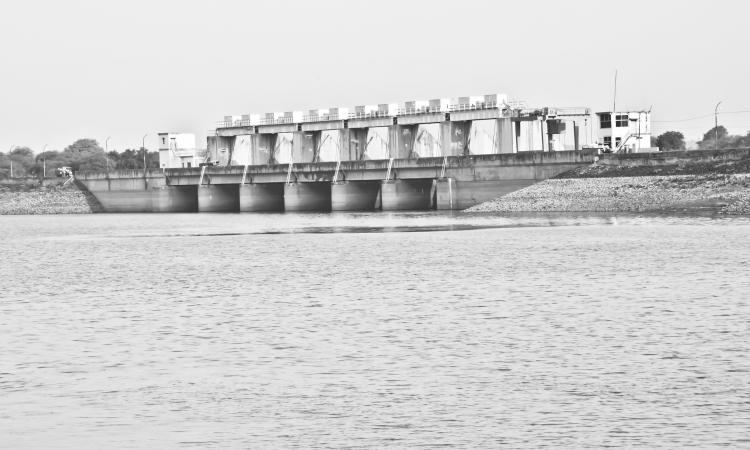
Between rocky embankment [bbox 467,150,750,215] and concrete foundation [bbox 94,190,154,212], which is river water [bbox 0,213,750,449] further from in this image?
concrete foundation [bbox 94,190,154,212]

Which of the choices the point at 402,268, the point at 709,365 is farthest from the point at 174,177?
the point at 709,365

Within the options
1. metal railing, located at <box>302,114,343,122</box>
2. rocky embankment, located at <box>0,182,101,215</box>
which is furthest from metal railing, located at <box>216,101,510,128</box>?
rocky embankment, located at <box>0,182,101,215</box>

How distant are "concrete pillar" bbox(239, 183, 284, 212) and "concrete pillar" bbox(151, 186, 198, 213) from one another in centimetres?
1198

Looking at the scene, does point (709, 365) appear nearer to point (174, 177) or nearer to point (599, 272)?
point (599, 272)

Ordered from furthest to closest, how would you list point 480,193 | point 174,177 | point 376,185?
1. point 174,177
2. point 376,185
3. point 480,193

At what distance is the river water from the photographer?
72.4ft

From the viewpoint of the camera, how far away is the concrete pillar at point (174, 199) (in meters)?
170

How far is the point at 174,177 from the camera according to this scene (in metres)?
170

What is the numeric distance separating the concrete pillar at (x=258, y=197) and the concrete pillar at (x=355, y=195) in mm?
13842

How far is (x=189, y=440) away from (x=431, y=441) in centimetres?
428

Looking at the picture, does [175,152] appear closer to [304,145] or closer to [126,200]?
[126,200]

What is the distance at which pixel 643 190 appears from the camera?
12188 centimetres

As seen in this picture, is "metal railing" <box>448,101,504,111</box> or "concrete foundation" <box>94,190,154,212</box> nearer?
"metal railing" <box>448,101,504,111</box>

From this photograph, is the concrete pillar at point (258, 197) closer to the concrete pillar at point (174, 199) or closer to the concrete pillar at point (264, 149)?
the concrete pillar at point (174, 199)
